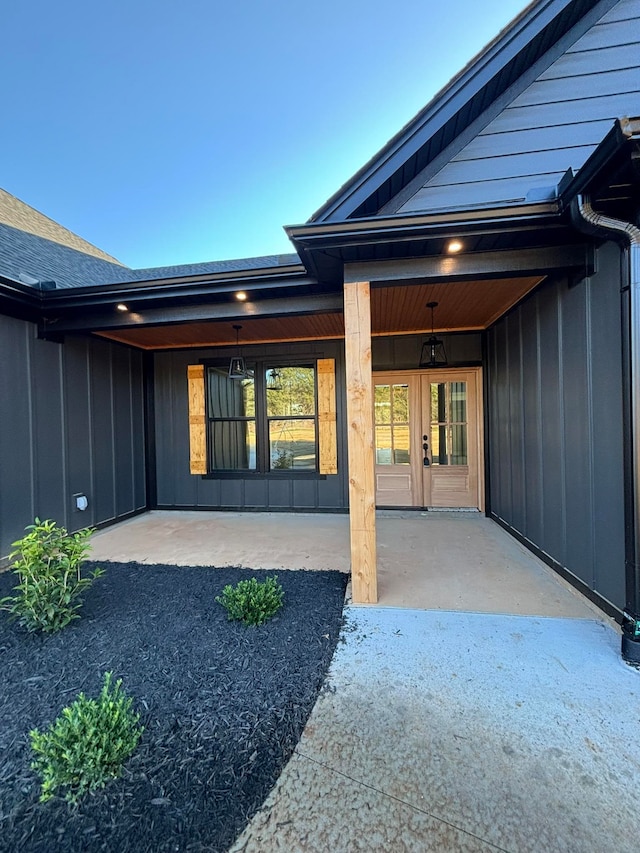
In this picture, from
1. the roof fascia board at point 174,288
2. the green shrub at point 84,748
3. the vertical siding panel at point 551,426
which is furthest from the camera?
the roof fascia board at point 174,288

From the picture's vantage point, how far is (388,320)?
15.8 feet

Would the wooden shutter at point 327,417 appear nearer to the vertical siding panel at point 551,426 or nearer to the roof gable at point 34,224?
the vertical siding panel at point 551,426

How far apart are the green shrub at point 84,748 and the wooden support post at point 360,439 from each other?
5.49 feet

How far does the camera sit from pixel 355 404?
108 inches

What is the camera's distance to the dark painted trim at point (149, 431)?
5992 millimetres

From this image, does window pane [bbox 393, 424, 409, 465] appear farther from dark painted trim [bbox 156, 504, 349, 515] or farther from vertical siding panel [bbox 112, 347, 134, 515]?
vertical siding panel [bbox 112, 347, 134, 515]

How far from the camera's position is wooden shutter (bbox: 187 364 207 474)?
5805 mm

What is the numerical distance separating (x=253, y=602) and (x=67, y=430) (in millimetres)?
3489

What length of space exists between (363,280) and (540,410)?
6.90 feet

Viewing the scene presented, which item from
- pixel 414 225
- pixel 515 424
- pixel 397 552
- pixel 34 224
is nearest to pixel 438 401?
pixel 515 424

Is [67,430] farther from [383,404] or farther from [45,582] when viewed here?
[383,404]

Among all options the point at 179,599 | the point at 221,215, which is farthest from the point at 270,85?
the point at 179,599

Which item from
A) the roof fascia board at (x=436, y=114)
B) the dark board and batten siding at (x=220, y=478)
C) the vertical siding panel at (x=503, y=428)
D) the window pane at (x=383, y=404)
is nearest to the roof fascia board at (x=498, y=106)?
the roof fascia board at (x=436, y=114)

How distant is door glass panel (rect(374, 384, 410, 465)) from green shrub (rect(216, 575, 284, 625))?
11.0ft
